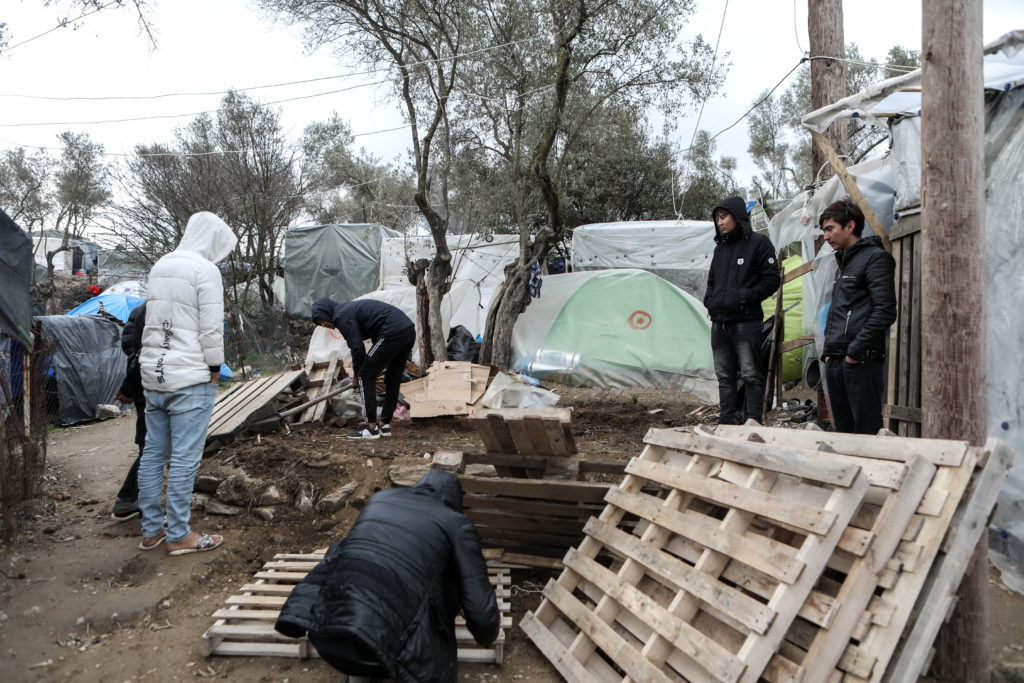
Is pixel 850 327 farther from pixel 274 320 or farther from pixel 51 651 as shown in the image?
pixel 274 320

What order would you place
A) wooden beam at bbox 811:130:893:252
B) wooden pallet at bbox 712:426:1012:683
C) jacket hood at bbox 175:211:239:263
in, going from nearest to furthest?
wooden pallet at bbox 712:426:1012:683 → jacket hood at bbox 175:211:239:263 → wooden beam at bbox 811:130:893:252

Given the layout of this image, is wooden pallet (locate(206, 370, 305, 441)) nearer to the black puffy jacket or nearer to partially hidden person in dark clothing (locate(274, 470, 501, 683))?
partially hidden person in dark clothing (locate(274, 470, 501, 683))

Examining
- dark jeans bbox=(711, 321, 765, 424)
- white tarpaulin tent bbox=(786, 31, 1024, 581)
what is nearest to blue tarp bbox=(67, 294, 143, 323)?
dark jeans bbox=(711, 321, 765, 424)

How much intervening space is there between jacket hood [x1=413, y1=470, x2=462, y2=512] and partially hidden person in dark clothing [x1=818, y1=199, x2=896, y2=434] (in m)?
2.51

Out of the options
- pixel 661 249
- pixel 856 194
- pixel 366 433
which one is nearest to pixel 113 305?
pixel 366 433

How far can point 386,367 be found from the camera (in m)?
6.86

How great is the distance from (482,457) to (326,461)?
6.52 feet

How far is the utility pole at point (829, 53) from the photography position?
615 centimetres

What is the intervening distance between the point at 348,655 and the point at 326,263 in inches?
653

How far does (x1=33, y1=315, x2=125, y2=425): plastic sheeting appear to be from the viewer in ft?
30.0

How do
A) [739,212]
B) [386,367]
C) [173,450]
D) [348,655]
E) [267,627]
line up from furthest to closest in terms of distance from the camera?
[386,367]
[739,212]
[173,450]
[267,627]
[348,655]

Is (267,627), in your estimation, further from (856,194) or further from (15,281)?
(856,194)

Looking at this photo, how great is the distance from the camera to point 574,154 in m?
15.2

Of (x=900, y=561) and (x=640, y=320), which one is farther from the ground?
(x=640, y=320)
